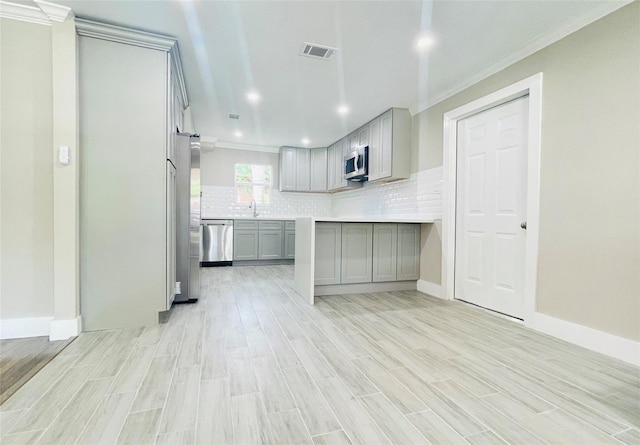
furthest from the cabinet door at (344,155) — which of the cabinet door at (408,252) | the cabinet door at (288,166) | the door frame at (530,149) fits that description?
the door frame at (530,149)

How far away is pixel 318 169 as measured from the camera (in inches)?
250

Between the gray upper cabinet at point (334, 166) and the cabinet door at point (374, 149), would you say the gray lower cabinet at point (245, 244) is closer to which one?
the gray upper cabinet at point (334, 166)

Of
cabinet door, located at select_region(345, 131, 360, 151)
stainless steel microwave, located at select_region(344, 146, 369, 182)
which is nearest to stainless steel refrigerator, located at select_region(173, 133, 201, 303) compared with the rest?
stainless steel microwave, located at select_region(344, 146, 369, 182)

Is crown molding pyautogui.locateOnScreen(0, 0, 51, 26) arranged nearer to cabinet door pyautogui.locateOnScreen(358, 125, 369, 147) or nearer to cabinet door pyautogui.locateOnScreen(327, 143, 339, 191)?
cabinet door pyautogui.locateOnScreen(358, 125, 369, 147)

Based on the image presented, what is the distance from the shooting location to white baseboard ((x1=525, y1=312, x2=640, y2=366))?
6.23ft

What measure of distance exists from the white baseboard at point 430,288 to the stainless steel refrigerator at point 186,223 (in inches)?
108

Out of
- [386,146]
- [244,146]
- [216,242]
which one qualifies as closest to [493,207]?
[386,146]

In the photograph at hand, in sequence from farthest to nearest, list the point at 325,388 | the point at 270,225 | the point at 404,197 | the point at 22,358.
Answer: the point at 270,225 < the point at 404,197 < the point at 22,358 < the point at 325,388

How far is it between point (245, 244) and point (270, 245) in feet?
1.60

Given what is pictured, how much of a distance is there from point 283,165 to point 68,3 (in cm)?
436

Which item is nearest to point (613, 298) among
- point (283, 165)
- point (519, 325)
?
point (519, 325)

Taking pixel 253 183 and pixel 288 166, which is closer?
pixel 288 166

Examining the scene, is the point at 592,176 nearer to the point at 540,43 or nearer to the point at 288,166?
the point at 540,43

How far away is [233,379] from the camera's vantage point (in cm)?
164
